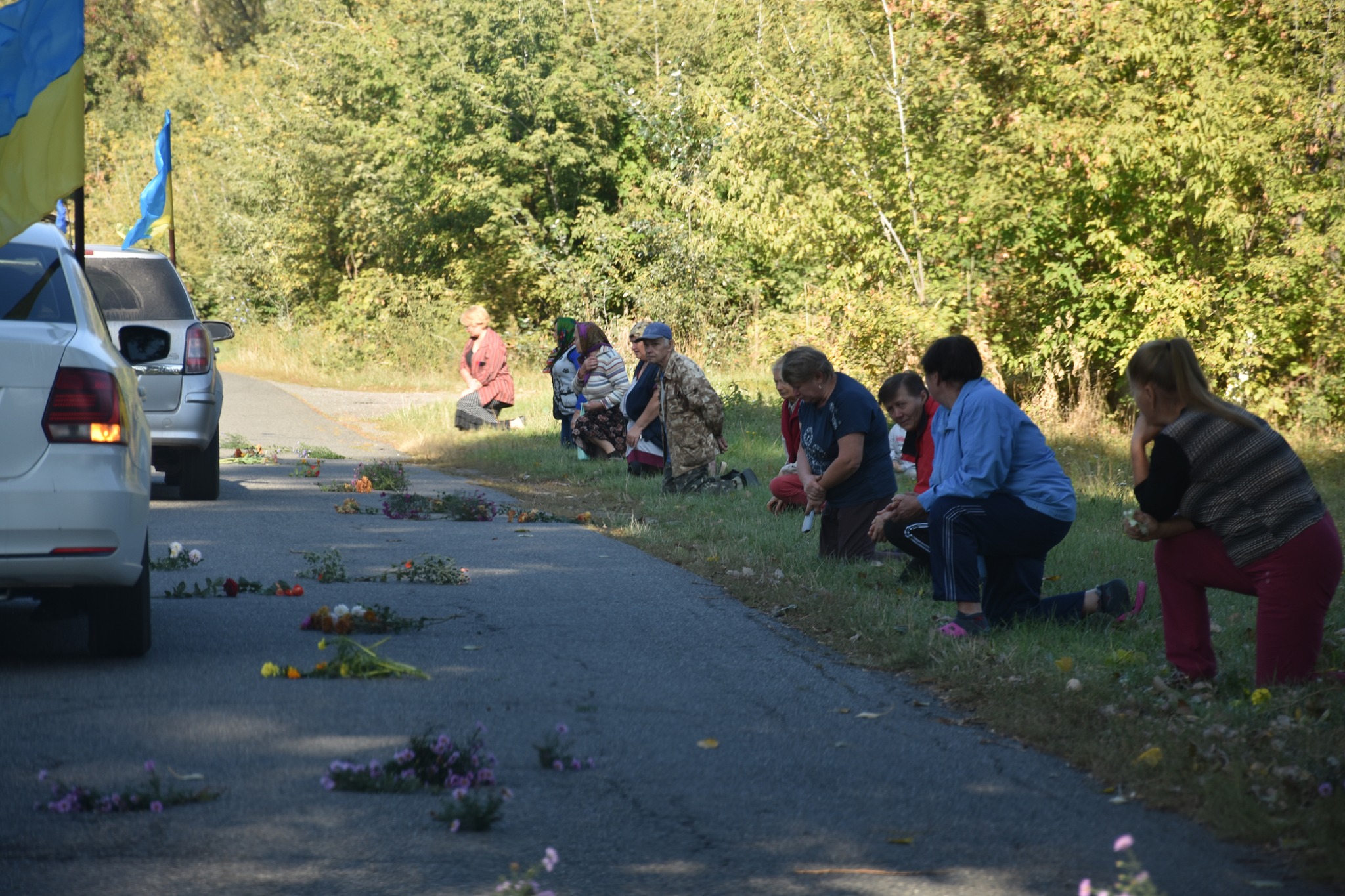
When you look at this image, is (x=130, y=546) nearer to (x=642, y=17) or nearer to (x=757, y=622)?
(x=757, y=622)

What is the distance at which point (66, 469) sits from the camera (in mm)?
5387

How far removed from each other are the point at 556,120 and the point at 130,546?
30118mm

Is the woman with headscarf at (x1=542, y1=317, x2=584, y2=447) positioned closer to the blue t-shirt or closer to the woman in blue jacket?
the blue t-shirt

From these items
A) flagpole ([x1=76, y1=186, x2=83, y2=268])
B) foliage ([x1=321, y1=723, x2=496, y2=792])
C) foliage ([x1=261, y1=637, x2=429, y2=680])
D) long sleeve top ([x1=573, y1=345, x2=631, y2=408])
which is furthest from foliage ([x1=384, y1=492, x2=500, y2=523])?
foliage ([x1=321, y1=723, x2=496, y2=792])

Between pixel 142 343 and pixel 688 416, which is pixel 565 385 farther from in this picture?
pixel 142 343

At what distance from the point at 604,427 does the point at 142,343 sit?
8826 millimetres

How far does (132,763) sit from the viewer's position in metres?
4.55

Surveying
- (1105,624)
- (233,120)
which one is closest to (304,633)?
(1105,624)

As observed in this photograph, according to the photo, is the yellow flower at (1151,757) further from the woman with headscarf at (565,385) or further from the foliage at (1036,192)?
the foliage at (1036,192)

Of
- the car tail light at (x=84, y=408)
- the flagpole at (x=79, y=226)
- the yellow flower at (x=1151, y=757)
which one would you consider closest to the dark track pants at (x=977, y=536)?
the yellow flower at (x=1151, y=757)

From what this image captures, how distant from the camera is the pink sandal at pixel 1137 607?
720 centimetres

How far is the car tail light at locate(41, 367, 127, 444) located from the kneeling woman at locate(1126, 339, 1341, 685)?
3.89m

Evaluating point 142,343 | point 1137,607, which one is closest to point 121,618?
point 142,343

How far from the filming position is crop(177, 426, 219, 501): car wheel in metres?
12.2
